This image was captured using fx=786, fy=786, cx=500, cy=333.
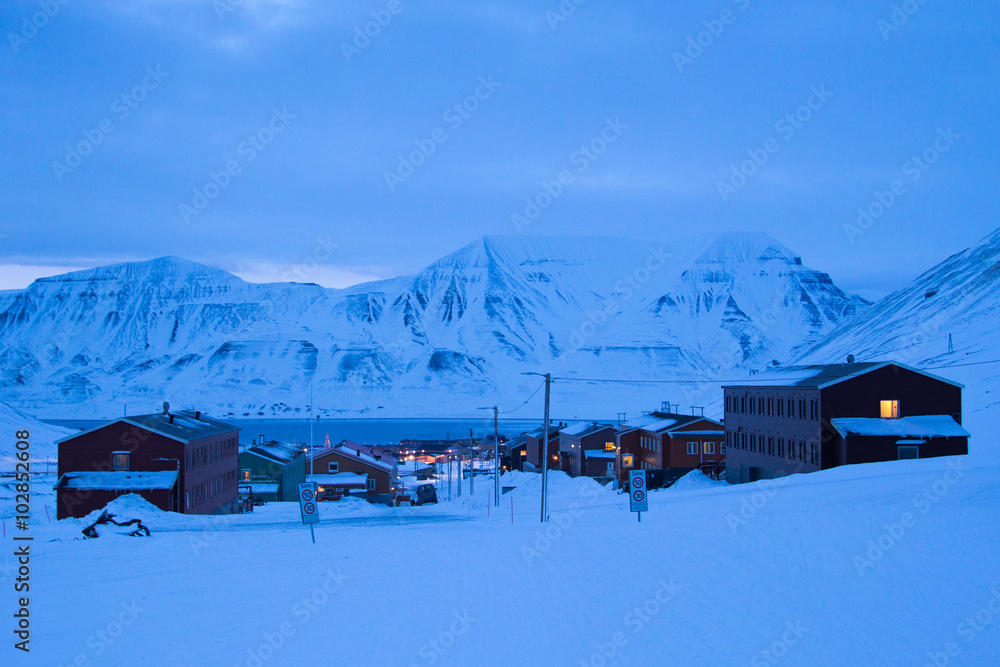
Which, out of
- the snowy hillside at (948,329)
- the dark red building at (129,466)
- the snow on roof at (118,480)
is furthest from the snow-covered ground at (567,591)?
the snowy hillside at (948,329)

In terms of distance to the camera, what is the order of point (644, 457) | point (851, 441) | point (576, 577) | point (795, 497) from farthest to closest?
point (644, 457)
point (851, 441)
point (795, 497)
point (576, 577)

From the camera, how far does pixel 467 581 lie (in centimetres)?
1543

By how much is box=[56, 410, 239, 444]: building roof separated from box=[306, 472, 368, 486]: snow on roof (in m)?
9.44

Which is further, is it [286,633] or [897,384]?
[897,384]

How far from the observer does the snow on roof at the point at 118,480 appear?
34.6 metres

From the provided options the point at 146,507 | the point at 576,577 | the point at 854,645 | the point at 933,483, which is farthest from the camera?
the point at 146,507

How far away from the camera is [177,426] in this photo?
38625 mm

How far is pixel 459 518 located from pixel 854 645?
2222 cm

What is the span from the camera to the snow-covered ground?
441 inches

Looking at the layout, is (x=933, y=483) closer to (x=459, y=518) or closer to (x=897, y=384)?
(x=897, y=384)

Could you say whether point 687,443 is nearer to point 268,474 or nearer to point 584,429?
point 584,429

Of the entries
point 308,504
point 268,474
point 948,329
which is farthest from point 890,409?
point 948,329

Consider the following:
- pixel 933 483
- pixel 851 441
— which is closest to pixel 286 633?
pixel 933 483

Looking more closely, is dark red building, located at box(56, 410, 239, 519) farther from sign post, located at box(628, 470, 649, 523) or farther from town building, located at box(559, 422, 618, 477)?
town building, located at box(559, 422, 618, 477)
